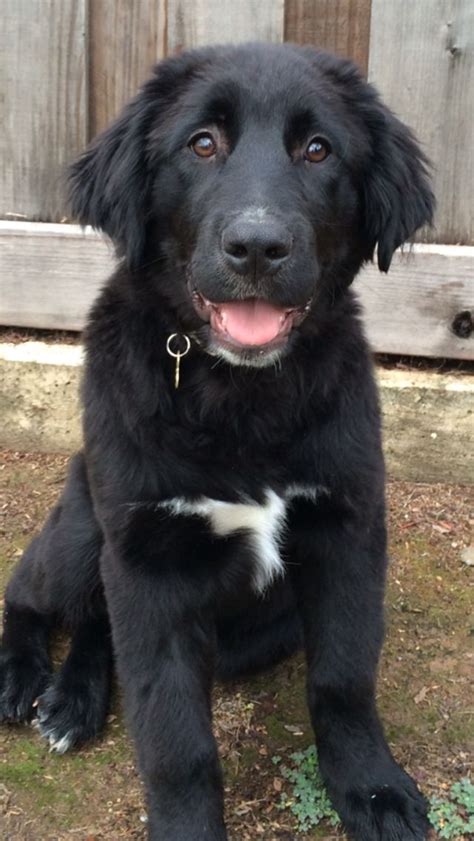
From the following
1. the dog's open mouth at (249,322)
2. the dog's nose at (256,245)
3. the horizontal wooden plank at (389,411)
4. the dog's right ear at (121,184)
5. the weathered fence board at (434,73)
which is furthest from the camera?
the horizontal wooden plank at (389,411)

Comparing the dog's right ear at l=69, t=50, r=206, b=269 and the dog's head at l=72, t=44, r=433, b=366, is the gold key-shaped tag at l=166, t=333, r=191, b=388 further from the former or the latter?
the dog's right ear at l=69, t=50, r=206, b=269

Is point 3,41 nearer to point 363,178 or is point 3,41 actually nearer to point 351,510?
point 363,178

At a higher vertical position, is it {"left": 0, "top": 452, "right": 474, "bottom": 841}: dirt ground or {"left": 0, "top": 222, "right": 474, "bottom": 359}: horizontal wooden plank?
{"left": 0, "top": 222, "right": 474, "bottom": 359}: horizontal wooden plank

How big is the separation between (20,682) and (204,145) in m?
1.50

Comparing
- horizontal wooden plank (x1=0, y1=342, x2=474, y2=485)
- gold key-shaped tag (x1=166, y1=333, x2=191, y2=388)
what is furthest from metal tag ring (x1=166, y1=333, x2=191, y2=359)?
horizontal wooden plank (x1=0, y1=342, x2=474, y2=485)

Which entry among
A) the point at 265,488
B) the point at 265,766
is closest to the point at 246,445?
the point at 265,488

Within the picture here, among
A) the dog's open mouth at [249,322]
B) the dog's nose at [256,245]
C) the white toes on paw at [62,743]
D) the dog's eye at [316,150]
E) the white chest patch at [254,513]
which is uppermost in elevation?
the dog's eye at [316,150]

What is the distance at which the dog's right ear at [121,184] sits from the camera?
213cm

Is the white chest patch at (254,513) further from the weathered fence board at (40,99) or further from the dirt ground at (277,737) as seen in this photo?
the weathered fence board at (40,99)

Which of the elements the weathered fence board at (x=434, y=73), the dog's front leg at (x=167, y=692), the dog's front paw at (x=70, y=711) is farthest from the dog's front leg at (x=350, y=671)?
the weathered fence board at (x=434, y=73)

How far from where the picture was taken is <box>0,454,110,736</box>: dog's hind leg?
257cm

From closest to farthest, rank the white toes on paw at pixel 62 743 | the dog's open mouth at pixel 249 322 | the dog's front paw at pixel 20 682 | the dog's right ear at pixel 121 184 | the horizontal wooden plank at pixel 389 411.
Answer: the dog's open mouth at pixel 249 322
the dog's right ear at pixel 121 184
the white toes on paw at pixel 62 743
the dog's front paw at pixel 20 682
the horizontal wooden plank at pixel 389 411

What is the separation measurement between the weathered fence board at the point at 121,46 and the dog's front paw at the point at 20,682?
6.49ft

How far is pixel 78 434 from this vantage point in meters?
3.84
